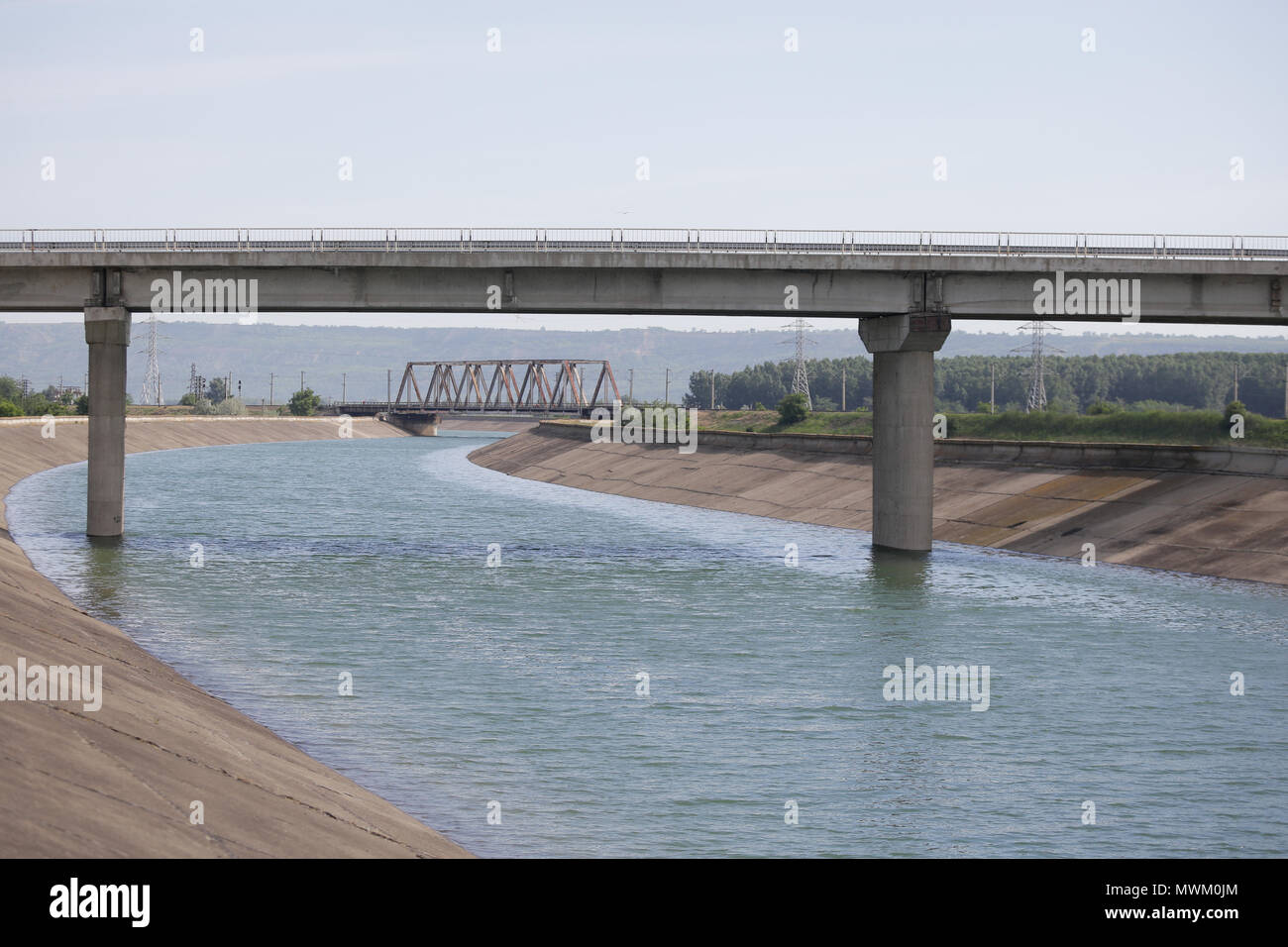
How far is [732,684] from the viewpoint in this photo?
3005 centimetres

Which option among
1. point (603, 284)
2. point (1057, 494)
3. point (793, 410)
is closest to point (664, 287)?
point (603, 284)

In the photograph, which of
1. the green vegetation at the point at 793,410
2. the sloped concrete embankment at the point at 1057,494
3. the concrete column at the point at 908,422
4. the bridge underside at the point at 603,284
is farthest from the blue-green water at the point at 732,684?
the green vegetation at the point at 793,410

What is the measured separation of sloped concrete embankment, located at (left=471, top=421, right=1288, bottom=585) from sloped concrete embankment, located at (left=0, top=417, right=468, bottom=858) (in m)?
40.4

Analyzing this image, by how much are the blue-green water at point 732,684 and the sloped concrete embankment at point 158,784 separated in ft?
4.96

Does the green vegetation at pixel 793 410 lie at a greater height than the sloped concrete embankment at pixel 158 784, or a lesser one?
greater

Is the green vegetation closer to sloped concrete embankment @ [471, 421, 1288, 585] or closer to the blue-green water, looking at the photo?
sloped concrete embankment @ [471, 421, 1288, 585]

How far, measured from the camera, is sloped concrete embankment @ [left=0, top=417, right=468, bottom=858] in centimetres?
1289

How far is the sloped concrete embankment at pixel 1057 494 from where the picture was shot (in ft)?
180

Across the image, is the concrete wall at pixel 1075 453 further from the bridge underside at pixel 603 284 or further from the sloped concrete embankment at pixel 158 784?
the sloped concrete embankment at pixel 158 784

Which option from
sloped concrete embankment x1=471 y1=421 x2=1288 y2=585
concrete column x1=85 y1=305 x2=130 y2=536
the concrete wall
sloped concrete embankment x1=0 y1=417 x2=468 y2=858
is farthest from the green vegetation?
sloped concrete embankment x1=0 y1=417 x2=468 y2=858

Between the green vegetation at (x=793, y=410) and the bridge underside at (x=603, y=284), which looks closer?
the bridge underside at (x=603, y=284)

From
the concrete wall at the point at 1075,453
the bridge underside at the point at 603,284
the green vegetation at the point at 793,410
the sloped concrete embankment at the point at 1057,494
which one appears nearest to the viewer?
the sloped concrete embankment at the point at 1057,494
